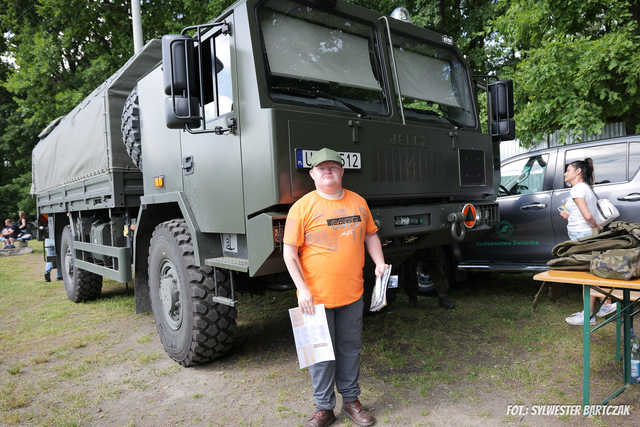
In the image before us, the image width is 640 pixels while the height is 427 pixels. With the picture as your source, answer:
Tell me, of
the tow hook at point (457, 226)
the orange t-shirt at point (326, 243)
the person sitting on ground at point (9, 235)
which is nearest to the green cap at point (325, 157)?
the orange t-shirt at point (326, 243)

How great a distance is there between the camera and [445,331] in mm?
4520

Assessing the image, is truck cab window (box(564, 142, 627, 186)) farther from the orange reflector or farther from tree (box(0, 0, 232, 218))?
tree (box(0, 0, 232, 218))

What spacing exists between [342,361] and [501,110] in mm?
3090

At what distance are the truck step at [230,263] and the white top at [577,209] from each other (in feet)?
10.2

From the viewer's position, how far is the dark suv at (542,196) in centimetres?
473

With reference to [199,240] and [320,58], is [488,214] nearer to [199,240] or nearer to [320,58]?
[320,58]

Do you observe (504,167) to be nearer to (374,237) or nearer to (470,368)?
(470,368)

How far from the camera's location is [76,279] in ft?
22.0

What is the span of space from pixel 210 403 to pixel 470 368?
1.95 metres

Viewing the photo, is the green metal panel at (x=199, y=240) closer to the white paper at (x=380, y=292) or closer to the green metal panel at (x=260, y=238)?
the green metal panel at (x=260, y=238)

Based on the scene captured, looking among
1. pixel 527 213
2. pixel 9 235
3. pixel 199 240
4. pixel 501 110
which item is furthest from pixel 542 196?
pixel 9 235

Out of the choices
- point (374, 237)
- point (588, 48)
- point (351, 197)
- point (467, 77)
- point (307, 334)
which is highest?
point (588, 48)

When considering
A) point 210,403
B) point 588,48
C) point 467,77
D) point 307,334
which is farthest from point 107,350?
point 588,48

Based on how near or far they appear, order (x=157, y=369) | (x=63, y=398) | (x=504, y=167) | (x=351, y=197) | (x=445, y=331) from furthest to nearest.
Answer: (x=504, y=167) → (x=445, y=331) → (x=157, y=369) → (x=63, y=398) → (x=351, y=197)
